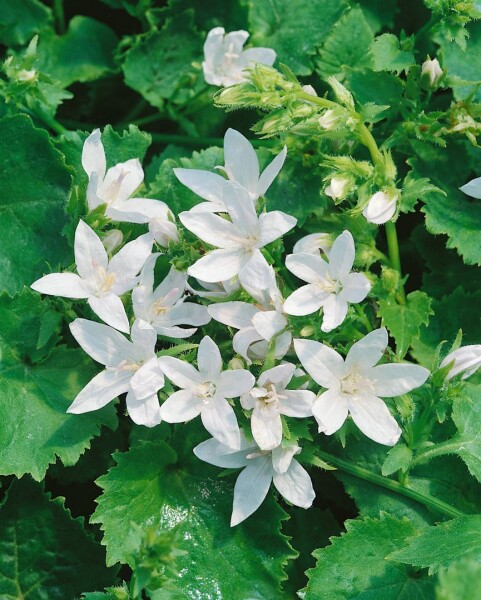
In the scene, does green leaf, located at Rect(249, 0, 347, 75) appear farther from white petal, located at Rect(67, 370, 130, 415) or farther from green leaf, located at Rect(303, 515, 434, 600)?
green leaf, located at Rect(303, 515, 434, 600)

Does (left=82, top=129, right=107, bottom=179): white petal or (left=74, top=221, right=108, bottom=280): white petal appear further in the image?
(left=82, top=129, right=107, bottom=179): white petal

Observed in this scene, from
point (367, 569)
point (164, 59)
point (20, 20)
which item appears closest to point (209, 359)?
point (367, 569)

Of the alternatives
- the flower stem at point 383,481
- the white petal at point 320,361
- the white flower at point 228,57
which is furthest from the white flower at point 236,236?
the white flower at point 228,57

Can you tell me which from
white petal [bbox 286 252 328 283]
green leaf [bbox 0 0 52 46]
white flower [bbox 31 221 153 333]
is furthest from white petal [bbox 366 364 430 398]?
green leaf [bbox 0 0 52 46]

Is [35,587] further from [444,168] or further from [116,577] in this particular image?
[444,168]

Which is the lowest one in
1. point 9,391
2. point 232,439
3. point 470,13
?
point 9,391

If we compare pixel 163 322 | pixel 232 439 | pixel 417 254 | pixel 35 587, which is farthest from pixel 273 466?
pixel 417 254
